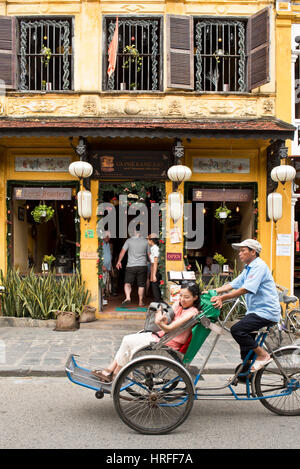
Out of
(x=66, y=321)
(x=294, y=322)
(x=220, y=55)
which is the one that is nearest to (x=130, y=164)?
(x=220, y=55)

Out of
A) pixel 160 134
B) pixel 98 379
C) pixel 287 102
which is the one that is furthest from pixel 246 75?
pixel 98 379

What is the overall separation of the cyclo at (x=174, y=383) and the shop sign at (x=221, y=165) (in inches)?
→ 247

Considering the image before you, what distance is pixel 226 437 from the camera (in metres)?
4.01

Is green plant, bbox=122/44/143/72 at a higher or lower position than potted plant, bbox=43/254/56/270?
higher

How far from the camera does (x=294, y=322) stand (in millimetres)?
8492

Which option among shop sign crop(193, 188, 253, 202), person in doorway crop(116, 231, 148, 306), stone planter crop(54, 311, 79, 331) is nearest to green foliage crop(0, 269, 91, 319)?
stone planter crop(54, 311, 79, 331)

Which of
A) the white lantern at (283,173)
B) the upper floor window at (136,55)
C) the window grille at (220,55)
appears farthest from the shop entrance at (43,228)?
the white lantern at (283,173)

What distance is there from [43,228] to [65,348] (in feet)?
15.7

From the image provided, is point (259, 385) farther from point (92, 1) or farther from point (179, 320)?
point (92, 1)

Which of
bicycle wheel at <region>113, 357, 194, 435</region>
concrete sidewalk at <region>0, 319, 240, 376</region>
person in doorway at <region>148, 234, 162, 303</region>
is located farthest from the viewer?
person in doorway at <region>148, 234, 162, 303</region>

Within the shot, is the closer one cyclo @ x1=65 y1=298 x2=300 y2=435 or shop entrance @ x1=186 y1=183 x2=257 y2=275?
cyclo @ x1=65 y1=298 x2=300 y2=435

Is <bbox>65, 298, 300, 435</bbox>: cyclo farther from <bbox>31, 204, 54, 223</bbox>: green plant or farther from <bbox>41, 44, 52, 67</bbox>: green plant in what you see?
<bbox>41, 44, 52, 67</bbox>: green plant

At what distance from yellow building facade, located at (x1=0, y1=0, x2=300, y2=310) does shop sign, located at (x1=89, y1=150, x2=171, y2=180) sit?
24mm

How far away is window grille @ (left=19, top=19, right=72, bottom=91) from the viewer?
1016 cm
